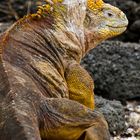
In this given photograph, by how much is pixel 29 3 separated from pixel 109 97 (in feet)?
9.55

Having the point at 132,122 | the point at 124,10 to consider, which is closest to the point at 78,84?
the point at 132,122

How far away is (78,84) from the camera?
6.23 m

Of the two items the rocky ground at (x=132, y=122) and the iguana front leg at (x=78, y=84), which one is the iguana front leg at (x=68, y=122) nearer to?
the iguana front leg at (x=78, y=84)

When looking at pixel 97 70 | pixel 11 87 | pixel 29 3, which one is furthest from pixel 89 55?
pixel 11 87

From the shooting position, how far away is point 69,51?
21.0 ft

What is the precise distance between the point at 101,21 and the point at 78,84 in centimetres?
83

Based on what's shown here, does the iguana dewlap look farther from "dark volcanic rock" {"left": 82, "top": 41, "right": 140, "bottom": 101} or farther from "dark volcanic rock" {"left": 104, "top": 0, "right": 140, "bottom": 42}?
"dark volcanic rock" {"left": 104, "top": 0, "right": 140, "bottom": 42}

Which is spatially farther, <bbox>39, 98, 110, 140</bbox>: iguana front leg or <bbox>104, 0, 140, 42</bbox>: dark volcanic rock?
<bbox>104, 0, 140, 42</bbox>: dark volcanic rock

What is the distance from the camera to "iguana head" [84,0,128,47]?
6758mm

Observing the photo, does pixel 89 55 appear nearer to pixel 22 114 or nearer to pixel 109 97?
pixel 109 97

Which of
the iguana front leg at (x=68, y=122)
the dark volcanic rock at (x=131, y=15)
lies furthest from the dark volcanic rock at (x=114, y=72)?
the iguana front leg at (x=68, y=122)

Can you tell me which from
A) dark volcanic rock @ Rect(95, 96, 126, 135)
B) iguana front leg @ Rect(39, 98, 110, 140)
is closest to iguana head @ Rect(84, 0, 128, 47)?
iguana front leg @ Rect(39, 98, 110, 140)

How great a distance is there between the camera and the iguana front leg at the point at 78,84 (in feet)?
20.4

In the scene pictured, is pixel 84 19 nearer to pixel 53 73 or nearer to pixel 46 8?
pixel 46 8
